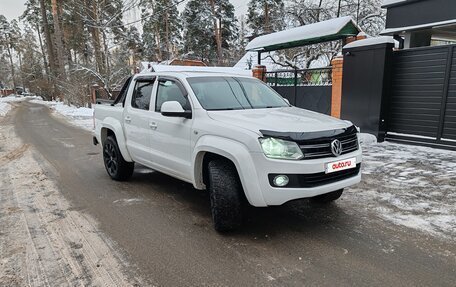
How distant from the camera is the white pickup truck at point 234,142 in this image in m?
3.25

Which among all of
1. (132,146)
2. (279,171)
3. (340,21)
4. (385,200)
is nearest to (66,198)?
(132,146)

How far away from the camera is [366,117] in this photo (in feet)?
28.2

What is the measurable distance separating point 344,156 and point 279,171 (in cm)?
84

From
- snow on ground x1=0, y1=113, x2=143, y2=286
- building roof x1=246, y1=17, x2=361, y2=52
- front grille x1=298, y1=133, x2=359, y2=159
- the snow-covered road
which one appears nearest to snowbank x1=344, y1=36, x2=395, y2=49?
building roof x1=246, y1=17, x2=361, y2=52

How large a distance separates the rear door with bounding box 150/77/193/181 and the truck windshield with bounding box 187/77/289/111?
0.73ft

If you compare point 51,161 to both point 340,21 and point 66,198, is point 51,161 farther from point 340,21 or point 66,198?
point 340,21

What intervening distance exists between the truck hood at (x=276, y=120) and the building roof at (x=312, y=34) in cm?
768

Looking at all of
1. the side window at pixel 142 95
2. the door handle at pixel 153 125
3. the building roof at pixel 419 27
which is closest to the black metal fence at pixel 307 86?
the building roof at pixel 419 27

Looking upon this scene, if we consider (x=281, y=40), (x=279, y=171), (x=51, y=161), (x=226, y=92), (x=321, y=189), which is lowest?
(x=51, y=161)

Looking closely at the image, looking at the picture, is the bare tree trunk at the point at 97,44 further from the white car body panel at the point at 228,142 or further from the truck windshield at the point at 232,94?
the truck windshield at the point at 232,94

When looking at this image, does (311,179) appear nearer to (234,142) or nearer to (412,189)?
(234,142)

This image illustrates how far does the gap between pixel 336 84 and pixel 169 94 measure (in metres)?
6.56

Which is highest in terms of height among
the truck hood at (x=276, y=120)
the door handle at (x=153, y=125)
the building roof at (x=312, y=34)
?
the building roof at (x=312, y=34)

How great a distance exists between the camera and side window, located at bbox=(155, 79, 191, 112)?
434cm
